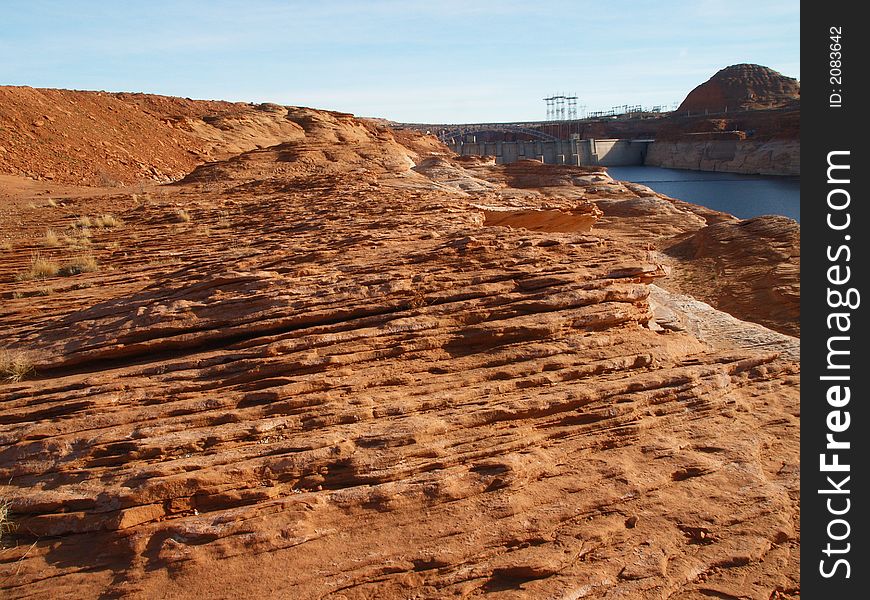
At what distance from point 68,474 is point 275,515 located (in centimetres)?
166

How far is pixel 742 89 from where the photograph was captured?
12562 centimetres

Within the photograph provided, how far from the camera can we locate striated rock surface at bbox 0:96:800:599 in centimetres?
455

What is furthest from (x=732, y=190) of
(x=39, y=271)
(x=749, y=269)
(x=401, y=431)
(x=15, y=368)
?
(x=15, y=368)

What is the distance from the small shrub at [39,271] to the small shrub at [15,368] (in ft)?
13.0

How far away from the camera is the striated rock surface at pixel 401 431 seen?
4547mm

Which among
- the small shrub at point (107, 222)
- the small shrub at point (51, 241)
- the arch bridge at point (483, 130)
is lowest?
the small shrub at point (51, 241)

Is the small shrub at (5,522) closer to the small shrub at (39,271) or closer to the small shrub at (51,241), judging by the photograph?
the small shrub at (39,271)

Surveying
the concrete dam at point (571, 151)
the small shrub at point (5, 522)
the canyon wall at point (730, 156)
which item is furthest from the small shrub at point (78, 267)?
the concrete dam at point (571, 151)

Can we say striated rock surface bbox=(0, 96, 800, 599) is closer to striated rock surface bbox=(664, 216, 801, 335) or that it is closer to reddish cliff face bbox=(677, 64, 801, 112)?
striated rock surface bbox=(664, 216, 801, 335)

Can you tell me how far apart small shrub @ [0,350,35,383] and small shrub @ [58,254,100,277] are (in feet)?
13.4

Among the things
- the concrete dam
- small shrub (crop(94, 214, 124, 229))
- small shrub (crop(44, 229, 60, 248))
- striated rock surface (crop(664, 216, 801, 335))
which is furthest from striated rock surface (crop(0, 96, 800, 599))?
the concrete dam

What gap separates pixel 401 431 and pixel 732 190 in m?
66.3

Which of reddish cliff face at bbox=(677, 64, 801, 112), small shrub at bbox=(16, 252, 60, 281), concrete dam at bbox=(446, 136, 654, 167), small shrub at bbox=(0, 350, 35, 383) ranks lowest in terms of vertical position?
small shrub at bbox=(0, 350, 35, 383)

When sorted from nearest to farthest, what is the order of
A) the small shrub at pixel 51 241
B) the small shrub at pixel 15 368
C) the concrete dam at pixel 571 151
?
the small shrub at pixel 15 368, the small shrub at pixel 51 241, the concrete dam at pixel 571 151
